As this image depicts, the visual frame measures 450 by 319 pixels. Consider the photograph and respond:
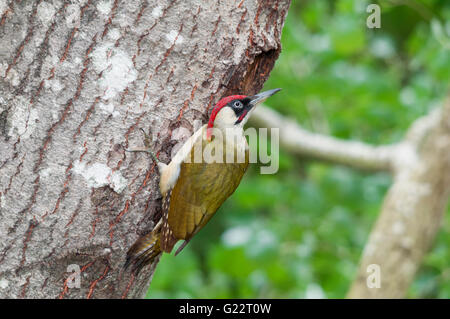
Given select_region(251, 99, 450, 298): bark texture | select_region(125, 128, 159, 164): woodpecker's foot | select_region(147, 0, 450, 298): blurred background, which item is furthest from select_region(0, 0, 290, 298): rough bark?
select_region(251, 99, 450, 298): bark texture

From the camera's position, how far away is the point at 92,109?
1737 mm

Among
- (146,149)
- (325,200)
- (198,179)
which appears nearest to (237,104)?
(198,179)

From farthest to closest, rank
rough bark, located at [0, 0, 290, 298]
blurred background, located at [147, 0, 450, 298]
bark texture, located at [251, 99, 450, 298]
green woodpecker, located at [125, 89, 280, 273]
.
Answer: blurred background, located at [147, 0, 450, 298]
bark texture, located at [251, 99, 450, 298]
green woodpecker, located at [125, 89, 280, 273]
rough bark, located at [0, 0, 290, 298]

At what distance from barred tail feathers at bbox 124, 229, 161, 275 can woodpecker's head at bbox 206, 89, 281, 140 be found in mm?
508

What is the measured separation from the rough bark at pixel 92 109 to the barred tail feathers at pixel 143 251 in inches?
1.4

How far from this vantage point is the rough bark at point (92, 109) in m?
1.69

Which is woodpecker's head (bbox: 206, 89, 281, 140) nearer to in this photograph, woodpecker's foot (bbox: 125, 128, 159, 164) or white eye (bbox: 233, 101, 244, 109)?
white eye (bbox: 233, 101, 244, 109)

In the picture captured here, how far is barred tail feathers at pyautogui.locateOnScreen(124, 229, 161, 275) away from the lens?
191cm

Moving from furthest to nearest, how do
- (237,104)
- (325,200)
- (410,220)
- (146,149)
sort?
(325,200) → (410,220) → (237,104) → (146,149)

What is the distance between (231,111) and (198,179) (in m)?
0.34

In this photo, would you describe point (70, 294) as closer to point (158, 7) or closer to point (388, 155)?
point (158, 7)

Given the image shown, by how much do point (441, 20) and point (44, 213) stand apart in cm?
218

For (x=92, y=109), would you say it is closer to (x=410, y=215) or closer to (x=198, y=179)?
(x=198, y=179)

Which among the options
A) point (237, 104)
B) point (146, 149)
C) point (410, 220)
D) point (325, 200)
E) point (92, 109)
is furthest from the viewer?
point (325, 200)
